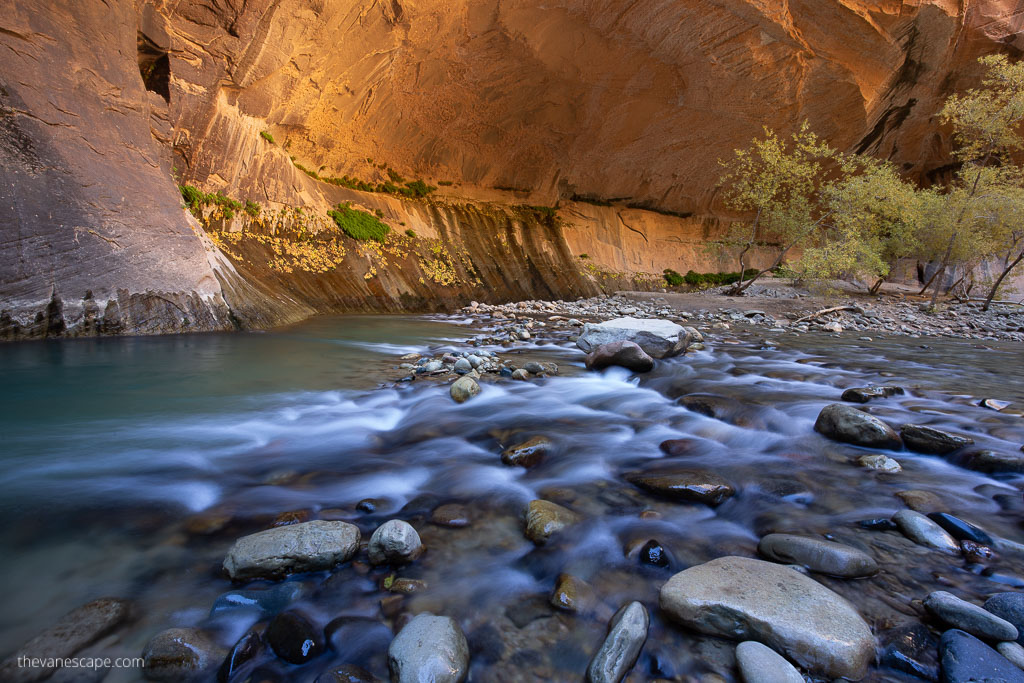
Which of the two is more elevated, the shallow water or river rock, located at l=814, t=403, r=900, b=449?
river rock, located at l=814, t=403, r=900, b=449

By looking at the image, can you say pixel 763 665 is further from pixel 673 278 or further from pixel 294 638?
pixel 673 278

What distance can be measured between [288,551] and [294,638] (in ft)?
1.20

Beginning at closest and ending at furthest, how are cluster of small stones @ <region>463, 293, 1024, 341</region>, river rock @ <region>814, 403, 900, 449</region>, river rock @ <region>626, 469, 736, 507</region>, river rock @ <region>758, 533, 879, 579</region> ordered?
river rock @ <region>758, 533, 879, 579</region>, river rock @ <region>626, 469, 736, 507</region>, river rock @ <region>814, 403, 900, 449</region>, cluster of small stones @ <region>463, 293, 1024, 341</region>

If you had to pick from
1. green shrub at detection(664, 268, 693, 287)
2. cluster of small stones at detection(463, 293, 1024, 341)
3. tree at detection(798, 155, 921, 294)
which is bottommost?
cluster of small stones at detection(463, 293, 1024, 341)

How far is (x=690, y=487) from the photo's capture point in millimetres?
2182

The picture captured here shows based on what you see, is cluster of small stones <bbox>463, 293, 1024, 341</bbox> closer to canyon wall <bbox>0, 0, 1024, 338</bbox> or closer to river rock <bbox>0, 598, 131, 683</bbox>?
canyon wall <bbox>0, 0, 1024, 338</bbox>

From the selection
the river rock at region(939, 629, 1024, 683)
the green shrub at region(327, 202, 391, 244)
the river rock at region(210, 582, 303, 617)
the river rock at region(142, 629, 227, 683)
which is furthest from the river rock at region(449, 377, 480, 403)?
the green shrub at region(327, 202, 391, 244)

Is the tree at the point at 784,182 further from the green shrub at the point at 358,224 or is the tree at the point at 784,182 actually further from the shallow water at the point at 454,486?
the shallow water at the point at 454,486

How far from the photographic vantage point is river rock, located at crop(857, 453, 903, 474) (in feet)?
7.91

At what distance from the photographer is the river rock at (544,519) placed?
187 cm

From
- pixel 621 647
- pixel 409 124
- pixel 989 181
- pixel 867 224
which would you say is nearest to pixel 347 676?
pixel 621 647

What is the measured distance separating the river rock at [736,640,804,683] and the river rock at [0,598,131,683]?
5.90 feet

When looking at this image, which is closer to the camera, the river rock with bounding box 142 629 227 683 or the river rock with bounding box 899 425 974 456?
the river rock with bounding box 142 629 227 683

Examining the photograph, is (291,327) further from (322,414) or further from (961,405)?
(961,405)
